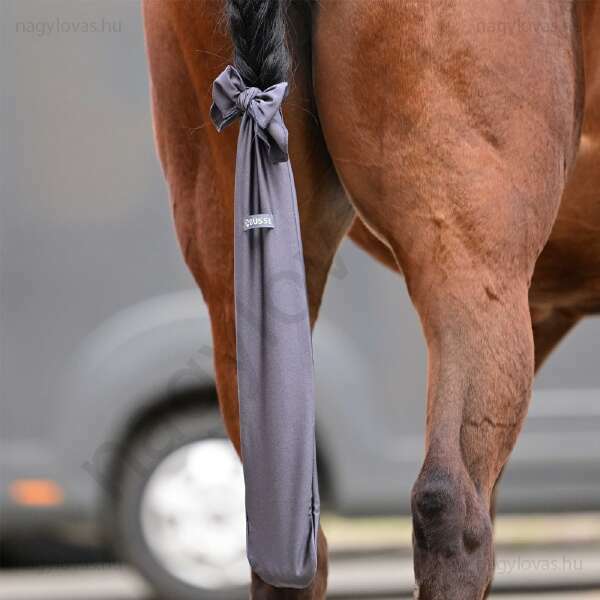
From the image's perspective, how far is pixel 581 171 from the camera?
2.06 metres

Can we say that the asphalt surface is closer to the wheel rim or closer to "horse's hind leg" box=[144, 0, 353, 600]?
the wheel rim

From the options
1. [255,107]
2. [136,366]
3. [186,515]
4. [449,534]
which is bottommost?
[186,515]

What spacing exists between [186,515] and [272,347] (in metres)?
3.24

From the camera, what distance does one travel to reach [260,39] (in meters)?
1.79

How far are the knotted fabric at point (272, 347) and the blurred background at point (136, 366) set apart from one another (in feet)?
10.1

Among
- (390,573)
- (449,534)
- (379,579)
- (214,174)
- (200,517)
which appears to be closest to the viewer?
(449,534)

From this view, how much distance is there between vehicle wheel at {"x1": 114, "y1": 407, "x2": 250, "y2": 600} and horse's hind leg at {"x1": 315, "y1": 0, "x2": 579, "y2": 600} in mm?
3192

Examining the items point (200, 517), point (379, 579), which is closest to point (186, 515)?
point (200, 517)

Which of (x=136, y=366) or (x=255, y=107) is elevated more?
(x=255, y=107)

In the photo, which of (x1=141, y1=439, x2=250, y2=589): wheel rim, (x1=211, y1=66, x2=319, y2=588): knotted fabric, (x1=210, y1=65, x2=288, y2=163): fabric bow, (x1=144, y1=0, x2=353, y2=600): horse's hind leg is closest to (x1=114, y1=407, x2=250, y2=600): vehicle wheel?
(x1=141, y1=439, x2=250, y2=589): wheel rim

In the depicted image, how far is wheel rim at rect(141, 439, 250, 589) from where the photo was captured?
16.1 ft

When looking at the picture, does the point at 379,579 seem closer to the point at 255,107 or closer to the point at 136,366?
the point at 136,366

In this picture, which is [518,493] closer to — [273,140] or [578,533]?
[578,533]

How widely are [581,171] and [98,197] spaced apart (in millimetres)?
3169
